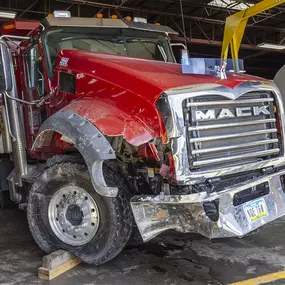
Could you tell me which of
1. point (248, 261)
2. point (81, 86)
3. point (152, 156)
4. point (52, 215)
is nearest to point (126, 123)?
point (152, 156)

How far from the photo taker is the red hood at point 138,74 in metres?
3.69

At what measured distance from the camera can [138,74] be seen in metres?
3.88

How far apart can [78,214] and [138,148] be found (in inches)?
38.8

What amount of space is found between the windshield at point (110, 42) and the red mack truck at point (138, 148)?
19 mm

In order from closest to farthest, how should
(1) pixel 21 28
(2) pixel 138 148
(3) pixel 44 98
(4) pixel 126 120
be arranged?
(4) pixel 126 120, (2) pixel 138 148, (3) pixel 44 98, (1) pixel 21 28

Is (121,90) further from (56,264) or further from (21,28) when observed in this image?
(21,28)

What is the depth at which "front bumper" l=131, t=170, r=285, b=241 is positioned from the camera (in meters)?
3.53

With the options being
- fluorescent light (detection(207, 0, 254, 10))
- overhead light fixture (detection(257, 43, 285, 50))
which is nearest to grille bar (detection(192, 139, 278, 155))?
fluorescent light (detection(207, 0, 254, 10))

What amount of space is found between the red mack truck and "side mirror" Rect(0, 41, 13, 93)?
0.01 meters

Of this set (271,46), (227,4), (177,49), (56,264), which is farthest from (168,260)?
(271,46)

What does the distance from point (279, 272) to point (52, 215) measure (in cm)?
231

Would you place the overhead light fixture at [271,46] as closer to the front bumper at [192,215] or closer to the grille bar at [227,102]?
the grille bar at [227,102]

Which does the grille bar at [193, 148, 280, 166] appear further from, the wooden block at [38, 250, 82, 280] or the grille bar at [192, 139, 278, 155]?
the wooden block at [38, 250, 82, 280]

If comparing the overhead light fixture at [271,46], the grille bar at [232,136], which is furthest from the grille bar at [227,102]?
the overhead light fixture at [271,46]
